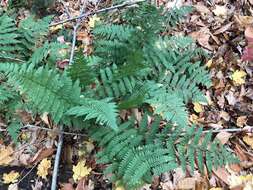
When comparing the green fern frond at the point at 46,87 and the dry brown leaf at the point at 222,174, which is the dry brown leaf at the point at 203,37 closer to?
the dry brown leaf at the point at 222,174

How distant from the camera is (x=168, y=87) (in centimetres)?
328

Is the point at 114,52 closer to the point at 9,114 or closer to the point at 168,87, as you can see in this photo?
the point at 168,87

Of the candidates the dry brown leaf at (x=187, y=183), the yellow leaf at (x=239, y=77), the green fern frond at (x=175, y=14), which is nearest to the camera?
the dry brown leaf at (x=187, y=183)

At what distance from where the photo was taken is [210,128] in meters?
3.11

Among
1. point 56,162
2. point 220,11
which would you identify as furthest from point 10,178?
point 220,11

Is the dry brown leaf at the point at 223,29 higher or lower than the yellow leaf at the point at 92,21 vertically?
lower

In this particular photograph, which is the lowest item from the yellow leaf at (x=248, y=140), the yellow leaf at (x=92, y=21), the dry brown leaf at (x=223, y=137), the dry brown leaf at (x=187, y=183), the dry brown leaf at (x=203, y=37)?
the dry brown leaf at (x=187, y=183)

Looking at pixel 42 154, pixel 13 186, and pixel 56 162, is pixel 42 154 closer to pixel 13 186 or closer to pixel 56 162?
pixel 56 162

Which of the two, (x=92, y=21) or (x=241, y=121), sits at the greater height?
(x=92, y=21)

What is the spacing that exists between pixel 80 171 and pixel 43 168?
324mm

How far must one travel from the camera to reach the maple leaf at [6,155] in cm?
317

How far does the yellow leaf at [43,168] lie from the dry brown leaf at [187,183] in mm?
1089

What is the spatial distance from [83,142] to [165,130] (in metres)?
0.73

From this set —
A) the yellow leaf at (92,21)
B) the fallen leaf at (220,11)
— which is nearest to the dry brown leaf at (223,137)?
the fallen leaf at (220,11)
